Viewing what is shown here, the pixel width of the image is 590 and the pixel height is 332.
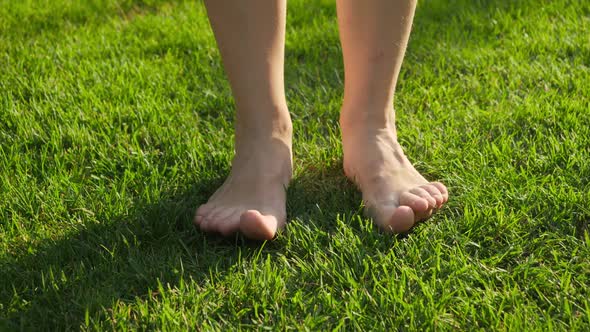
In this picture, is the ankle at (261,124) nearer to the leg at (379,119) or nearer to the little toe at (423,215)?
the leg at (379,119)

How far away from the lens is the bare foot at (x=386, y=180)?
1.42 meters

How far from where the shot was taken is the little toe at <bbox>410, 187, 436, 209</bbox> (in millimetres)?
1443

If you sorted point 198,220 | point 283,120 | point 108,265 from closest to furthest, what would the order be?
point 108,265 < point 198,220 < point 283,120

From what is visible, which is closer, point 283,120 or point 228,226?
point 228,226

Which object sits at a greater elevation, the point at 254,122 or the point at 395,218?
the point at 254,122

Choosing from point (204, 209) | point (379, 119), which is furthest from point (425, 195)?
point (204, 209)

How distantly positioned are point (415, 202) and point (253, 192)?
1.13 ft

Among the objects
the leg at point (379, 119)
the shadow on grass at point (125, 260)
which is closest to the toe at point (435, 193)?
the leg at point (379, 119)

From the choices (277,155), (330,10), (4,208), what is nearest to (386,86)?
(277,155)

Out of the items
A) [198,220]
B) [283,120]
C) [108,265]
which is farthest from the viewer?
[283,120]

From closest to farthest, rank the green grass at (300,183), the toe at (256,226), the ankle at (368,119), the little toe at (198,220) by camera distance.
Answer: the green grass at (300,183) < the toe at (256,226) < the little toe at (198,220) < the ankle at (368,119)

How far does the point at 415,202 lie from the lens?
1.42 meters

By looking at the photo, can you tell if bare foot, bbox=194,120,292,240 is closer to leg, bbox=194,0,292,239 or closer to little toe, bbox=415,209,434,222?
leg, bbox=194,0,292,239

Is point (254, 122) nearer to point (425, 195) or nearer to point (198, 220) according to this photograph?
point (198, 220)
